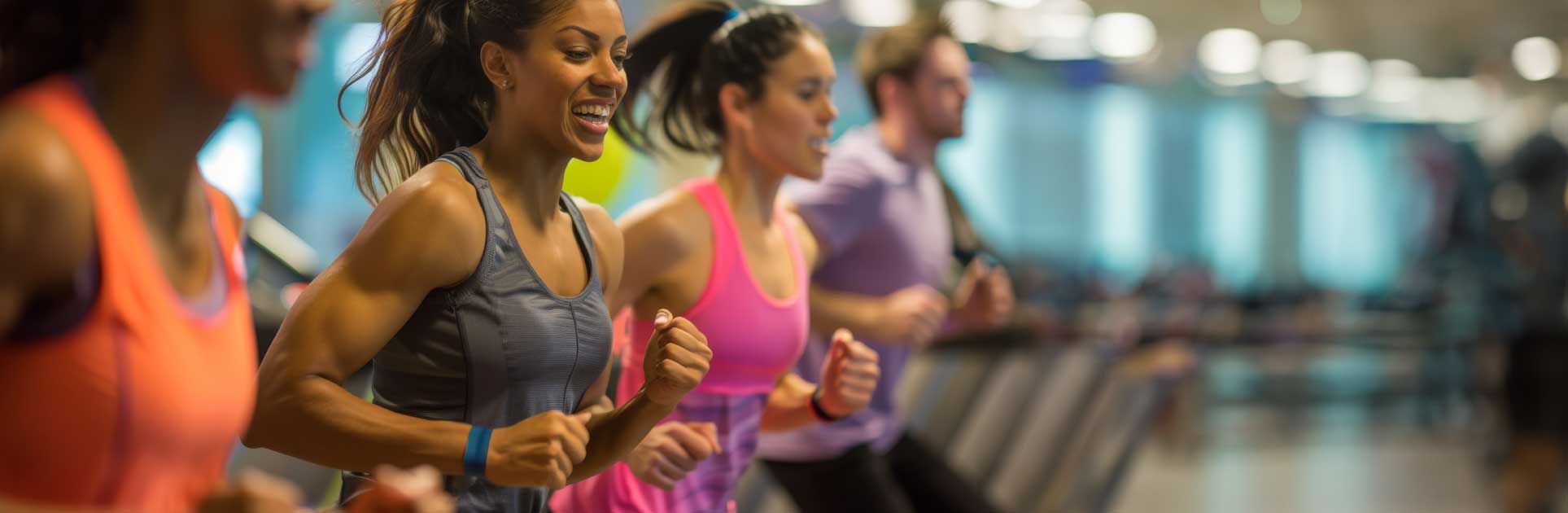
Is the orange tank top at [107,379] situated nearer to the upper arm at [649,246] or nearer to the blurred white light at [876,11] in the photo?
the upper arm at [649,246]

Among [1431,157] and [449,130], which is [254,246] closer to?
[449,130]

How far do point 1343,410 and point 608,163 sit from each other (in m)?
9.89

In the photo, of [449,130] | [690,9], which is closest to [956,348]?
[690,9]

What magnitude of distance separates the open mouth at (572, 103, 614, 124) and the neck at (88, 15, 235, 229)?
0.60 metres

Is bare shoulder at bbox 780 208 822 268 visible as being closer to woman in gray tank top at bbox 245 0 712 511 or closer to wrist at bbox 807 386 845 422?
wrist at bbox 807 386 845 422

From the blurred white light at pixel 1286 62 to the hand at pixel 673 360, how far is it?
14.0 m

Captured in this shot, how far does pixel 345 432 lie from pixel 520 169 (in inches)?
14.8

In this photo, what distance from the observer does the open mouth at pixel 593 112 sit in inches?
63.0

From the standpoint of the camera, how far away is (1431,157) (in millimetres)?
16156

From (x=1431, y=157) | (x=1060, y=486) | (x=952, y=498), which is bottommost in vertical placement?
(x=1431, y=157)

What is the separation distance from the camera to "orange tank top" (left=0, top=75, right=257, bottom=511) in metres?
0.94

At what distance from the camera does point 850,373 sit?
7.06ft

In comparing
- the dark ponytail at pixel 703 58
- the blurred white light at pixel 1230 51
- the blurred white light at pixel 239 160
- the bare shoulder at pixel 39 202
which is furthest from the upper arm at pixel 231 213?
the blurred white light at pixel 1230 51

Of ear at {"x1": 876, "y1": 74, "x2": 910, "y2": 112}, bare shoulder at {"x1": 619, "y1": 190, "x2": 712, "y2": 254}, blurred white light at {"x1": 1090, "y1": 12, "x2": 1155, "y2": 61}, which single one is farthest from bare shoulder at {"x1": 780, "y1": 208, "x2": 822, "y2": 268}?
blurred white light at {"x1": 1090, "y1": 12, "x2": 1155, "y2": 61}
